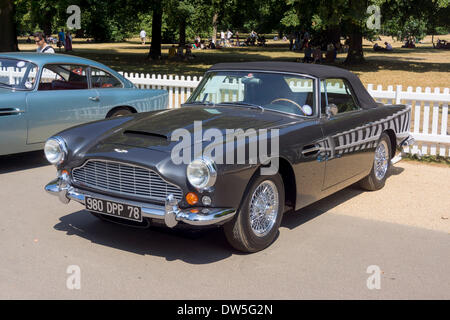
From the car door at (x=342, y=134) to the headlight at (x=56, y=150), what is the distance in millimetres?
2585

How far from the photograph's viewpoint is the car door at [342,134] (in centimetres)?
597

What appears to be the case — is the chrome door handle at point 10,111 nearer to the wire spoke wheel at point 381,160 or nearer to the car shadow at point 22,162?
the car shadow at point 22,162

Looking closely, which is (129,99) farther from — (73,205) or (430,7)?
(430,7)

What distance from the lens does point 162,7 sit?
95.2ft

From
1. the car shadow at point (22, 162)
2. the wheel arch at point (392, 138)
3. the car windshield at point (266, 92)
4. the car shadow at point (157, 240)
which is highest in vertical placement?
the car windshield at point (266, 92)

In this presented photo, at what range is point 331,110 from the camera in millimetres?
6055

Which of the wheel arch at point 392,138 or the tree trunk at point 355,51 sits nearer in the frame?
the wheel arch at point 392,138

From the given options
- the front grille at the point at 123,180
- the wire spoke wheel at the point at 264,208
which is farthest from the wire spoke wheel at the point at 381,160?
the front grille at the point at 123,180

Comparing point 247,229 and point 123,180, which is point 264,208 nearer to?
point 247,229

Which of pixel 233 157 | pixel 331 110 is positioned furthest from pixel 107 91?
pixel 233 157

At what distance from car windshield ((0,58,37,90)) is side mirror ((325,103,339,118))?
4.34 meters

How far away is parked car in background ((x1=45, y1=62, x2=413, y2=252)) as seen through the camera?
4.60 metres

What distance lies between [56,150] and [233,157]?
1813 mm
